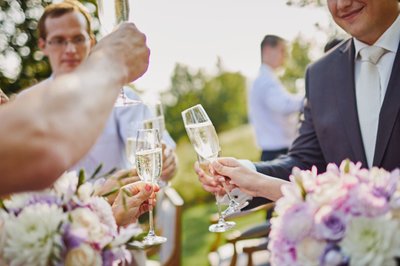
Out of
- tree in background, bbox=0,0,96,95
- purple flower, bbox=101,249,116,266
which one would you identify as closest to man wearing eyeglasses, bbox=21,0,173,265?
tree in background, bbox=0,0,96,95

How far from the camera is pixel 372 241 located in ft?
4.29

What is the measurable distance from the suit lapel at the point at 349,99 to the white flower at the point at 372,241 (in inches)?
49.3

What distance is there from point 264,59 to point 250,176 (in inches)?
168

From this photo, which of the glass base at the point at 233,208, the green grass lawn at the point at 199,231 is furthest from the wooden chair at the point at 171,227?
the green grass lawn at the point at 199,231

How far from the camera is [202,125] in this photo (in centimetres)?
235

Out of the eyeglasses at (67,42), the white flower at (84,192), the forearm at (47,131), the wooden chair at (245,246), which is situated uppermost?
the eyeglasses at (67,42)

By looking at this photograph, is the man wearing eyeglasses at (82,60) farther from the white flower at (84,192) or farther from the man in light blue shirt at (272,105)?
the man in light blue shirt at (272,105)

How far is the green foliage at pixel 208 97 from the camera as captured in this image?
445 inches

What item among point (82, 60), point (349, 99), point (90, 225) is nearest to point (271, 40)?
point (82, 60)

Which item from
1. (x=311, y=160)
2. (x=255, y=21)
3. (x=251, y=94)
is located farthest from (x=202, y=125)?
(x=251, y=94)

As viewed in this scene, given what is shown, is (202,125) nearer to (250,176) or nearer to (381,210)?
(250,176)

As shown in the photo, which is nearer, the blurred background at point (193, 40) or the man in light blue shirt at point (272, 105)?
the blurred background at point (193, 40)

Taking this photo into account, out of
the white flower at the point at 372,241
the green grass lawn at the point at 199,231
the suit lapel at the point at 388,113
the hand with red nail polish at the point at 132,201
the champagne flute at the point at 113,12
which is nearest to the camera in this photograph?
the white flower at the point at 372,241

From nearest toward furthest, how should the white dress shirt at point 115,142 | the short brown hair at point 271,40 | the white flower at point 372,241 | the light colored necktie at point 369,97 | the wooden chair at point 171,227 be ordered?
the white flower at point 372,241 < the light colored necktie at point 369,97 < the white dress shirt at point 115,142 < the wooden chair at point 171,227 < the short brown hair at point 271,40
